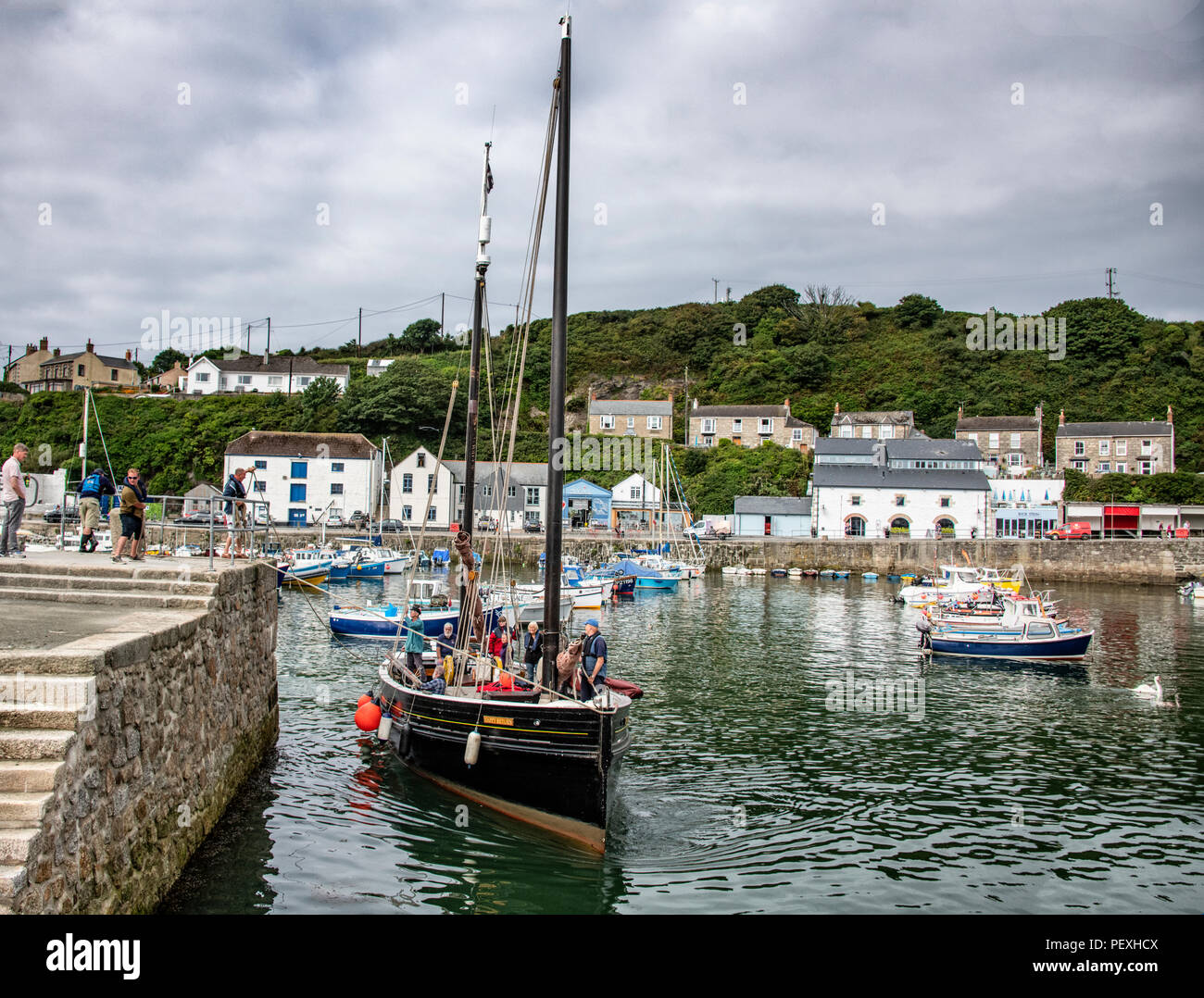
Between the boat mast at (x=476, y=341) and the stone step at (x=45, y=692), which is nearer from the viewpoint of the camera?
the stone step at (x=45, y=692)

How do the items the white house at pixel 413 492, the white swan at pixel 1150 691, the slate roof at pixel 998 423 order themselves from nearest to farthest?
the white swan at pixel 1150 691
the white house at pixel 413 492
the slate roof at pixel 998 423

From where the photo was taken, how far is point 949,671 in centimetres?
2766

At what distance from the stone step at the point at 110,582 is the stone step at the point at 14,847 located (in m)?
6.20

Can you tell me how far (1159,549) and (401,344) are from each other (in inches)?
3909

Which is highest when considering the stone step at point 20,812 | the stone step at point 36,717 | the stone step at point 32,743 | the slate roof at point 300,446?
the slate roof at point 300,446

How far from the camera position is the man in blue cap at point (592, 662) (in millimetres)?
12805

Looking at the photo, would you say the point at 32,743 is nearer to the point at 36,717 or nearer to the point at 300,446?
the point at 36,717

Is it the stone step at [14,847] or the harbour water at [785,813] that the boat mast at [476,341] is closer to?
the harbour water at [785,813]

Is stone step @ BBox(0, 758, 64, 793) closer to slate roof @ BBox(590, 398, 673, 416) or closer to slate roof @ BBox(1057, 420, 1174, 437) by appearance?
slate roof @ BBox(590, 398, 673, 416)

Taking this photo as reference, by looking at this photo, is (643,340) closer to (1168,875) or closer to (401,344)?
(401,344)

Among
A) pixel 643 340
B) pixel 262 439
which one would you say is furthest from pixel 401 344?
pixel 262 439

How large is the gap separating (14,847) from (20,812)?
1.05 feet

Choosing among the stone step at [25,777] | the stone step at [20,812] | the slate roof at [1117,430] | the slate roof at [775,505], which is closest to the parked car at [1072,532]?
the slate roof at [1117,430]
